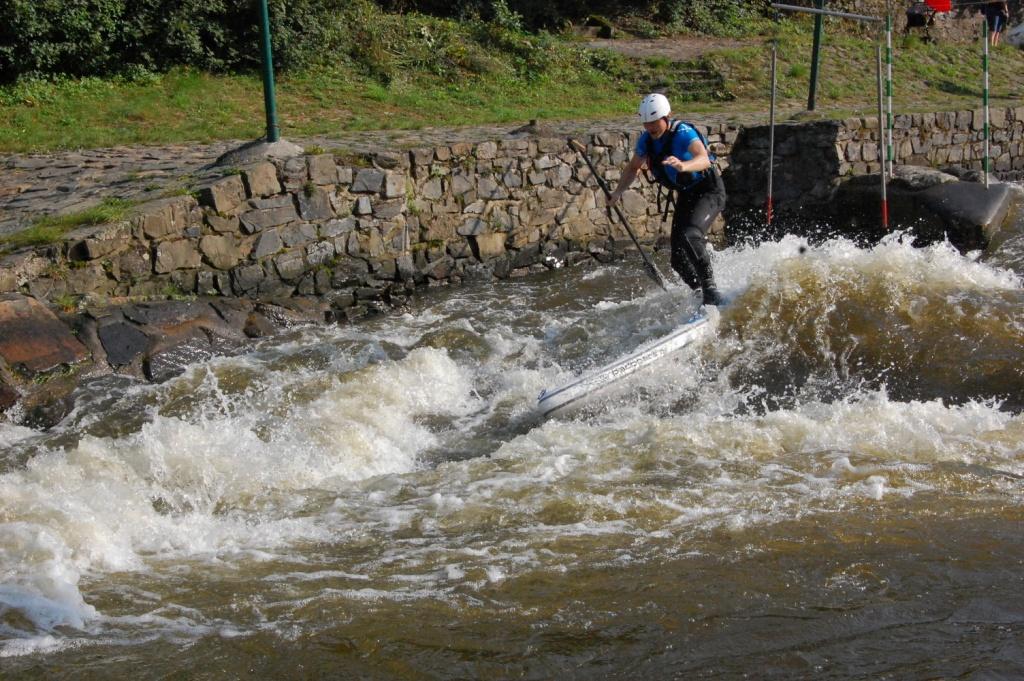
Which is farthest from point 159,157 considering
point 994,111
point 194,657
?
point 994,111

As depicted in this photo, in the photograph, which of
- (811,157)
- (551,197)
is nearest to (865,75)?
(811,157)

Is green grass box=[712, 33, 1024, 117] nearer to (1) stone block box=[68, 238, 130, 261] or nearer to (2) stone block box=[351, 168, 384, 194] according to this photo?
(2) stone block box=[351, 168, 384, 194]

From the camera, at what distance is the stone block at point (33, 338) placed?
25.4 ft

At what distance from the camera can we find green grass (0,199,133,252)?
8698 mm

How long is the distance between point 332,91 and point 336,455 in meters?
9.65

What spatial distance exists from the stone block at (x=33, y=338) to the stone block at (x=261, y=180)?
2.44m

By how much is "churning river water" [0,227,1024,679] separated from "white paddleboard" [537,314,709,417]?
14 centimetres

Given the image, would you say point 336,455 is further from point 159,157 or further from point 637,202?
point 637,202

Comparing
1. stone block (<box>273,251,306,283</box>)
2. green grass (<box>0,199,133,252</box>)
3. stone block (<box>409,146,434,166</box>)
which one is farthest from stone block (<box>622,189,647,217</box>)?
green grass (<box>0,199,133,252</box>)

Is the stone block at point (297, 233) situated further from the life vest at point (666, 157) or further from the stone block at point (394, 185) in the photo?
the life vest at point (666, 157)

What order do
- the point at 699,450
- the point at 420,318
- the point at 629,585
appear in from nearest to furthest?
1. the point at 629,585
2. the point at 699,450
3. the point at 420,318

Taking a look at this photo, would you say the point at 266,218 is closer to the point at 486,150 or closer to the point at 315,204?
the point at 315,204

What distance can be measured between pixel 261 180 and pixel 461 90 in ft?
23.3

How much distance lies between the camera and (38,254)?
28.0ft
